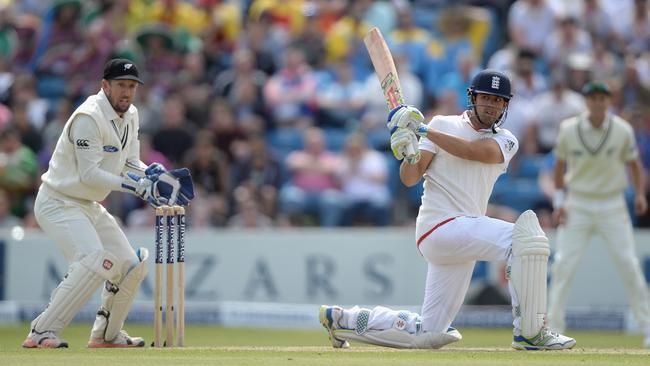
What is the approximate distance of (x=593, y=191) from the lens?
31.8 feet

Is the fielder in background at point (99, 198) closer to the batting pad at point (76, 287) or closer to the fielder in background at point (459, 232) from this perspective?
the batting pad at point (76, 287)

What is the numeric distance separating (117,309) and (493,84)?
2.46 m

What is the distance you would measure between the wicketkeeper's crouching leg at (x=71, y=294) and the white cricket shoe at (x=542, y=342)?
7.39 ft

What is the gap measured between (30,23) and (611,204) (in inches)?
317

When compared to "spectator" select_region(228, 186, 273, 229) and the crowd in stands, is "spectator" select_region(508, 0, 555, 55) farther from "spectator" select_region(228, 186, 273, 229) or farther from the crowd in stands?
"spectator" select_region(228, 186, 273, 229)

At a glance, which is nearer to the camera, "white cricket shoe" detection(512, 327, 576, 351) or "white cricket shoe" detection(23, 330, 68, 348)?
"white cricket shoe" detection(512, 327, 576, 351)

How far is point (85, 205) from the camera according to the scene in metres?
7.45

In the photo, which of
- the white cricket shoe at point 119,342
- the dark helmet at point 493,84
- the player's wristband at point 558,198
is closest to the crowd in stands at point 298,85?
the player's wristband at point 558,198

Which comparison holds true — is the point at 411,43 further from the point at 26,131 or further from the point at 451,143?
the point at 451,143

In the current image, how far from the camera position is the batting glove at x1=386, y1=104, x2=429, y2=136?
6.77 meters

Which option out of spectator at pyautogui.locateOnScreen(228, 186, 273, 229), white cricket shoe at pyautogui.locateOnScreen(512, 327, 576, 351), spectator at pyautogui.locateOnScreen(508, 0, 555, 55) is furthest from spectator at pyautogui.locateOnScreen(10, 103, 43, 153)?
white cricket shoe at pyautogui.locateOnScreen(512, 327, 576, 351)

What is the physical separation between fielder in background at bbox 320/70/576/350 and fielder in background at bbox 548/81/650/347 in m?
2.63

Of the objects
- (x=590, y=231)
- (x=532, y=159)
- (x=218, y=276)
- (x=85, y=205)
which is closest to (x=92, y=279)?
(x=85, y=205)

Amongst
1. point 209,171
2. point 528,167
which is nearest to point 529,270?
point 528,167
